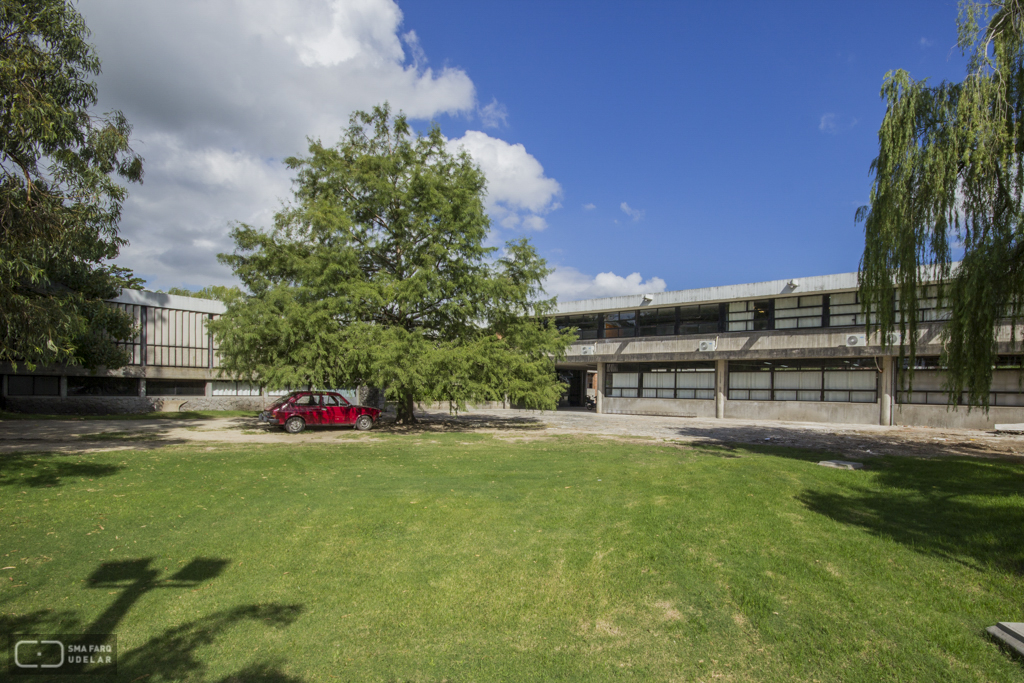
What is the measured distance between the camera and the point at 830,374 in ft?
90.5

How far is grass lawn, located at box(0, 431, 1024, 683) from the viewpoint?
4.68 meters

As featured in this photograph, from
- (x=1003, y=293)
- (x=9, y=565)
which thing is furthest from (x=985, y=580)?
(x=9, y=565)

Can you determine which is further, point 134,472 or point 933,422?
point 933,422

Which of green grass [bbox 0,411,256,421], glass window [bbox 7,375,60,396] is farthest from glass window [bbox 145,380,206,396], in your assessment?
glass window [bbox 7,375,60,396]

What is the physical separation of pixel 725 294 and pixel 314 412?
74.6ft

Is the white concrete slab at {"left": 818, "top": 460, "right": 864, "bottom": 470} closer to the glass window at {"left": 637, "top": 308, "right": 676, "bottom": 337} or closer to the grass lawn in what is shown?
the grass lawn

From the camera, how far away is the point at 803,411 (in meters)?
28.3

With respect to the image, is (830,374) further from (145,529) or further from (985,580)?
(145,529)

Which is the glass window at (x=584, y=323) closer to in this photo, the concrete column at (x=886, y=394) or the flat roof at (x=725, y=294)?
the flat roof at (x=725, y=294)

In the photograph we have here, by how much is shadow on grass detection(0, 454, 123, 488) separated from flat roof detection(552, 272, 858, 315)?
19.9 m

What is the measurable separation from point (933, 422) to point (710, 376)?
10.5m

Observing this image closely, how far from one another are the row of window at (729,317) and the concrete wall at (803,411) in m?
4.01

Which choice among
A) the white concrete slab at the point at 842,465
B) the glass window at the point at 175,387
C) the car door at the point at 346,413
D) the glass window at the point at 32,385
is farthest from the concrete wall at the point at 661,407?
the glass window at the point at 32,385

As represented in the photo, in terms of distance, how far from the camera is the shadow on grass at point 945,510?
6406mm
